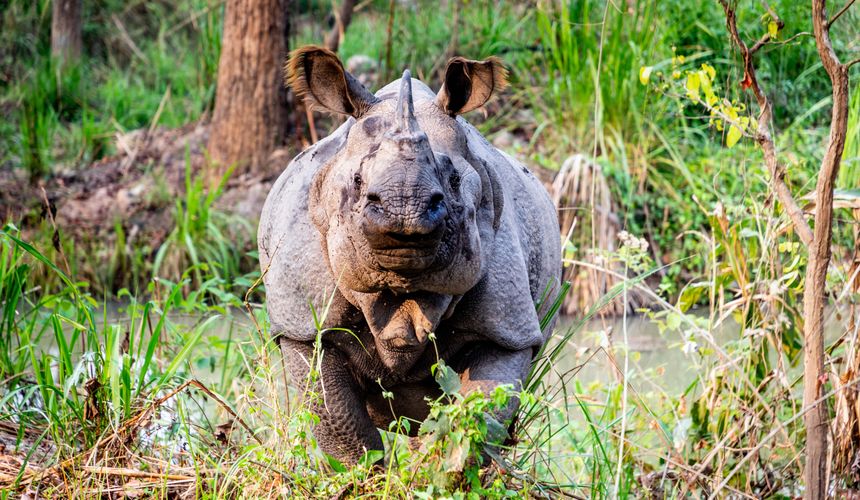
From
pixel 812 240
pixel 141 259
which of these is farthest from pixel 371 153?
pixel 141 259

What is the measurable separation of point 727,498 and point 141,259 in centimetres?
560

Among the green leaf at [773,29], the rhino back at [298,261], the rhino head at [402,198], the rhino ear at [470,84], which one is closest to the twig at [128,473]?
the rhino back at [298,261]

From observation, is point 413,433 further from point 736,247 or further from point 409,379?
point 736,247

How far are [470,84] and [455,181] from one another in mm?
444

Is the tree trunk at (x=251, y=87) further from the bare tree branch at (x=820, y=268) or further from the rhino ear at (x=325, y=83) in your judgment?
the bare tree branch at (x=820, y=268)

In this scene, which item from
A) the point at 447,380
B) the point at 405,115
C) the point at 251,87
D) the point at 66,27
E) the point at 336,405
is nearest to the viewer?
the point at 405,115

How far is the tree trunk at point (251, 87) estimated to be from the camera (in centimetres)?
909

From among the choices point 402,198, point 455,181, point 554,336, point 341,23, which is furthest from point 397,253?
point 341,23

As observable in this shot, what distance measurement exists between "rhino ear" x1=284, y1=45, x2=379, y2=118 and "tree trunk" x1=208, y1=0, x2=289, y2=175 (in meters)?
5.90

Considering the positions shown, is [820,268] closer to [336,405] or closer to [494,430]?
[494,430]

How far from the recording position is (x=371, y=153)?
292 centimetres

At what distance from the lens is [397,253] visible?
2799 mm

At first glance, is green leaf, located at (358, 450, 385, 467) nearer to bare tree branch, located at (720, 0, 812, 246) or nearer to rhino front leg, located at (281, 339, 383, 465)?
rhino front leg, located at (281, 339, 383, 465)

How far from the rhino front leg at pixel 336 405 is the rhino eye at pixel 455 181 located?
32.0 inches
